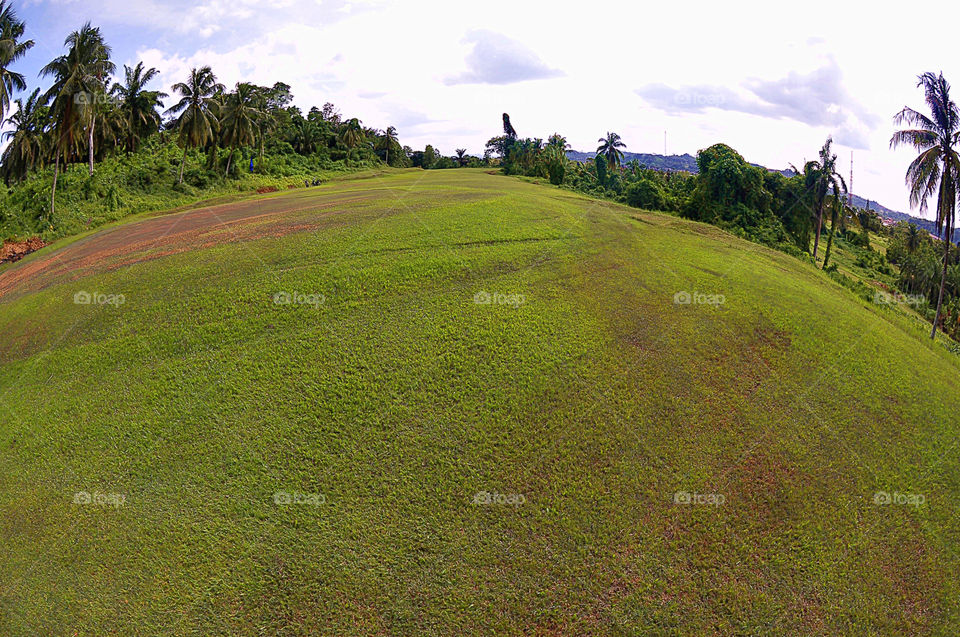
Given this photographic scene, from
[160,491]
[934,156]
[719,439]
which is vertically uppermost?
[934,156]

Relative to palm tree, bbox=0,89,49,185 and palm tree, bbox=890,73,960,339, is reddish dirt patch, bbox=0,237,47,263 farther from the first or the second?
palm tree, bbox=890,73,960,339

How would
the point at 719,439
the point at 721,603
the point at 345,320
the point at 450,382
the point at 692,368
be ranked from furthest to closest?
the point at 345,320 < the point at 692,368 < the point at 450,382 < the point at 719,439 < the point at 721,603

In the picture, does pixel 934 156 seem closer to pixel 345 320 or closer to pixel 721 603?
pixel 721 603

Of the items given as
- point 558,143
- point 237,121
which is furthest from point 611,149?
point 237,121

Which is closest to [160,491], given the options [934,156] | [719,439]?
[719,439]

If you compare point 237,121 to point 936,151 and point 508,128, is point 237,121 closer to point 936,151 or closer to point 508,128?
point 936,151

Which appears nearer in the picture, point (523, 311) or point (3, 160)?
point (523, 311)

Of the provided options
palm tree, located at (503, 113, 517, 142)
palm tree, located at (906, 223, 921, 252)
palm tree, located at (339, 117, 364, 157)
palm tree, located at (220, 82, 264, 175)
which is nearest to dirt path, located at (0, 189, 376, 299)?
palm tree, located at (220, 82, 264, 175)
